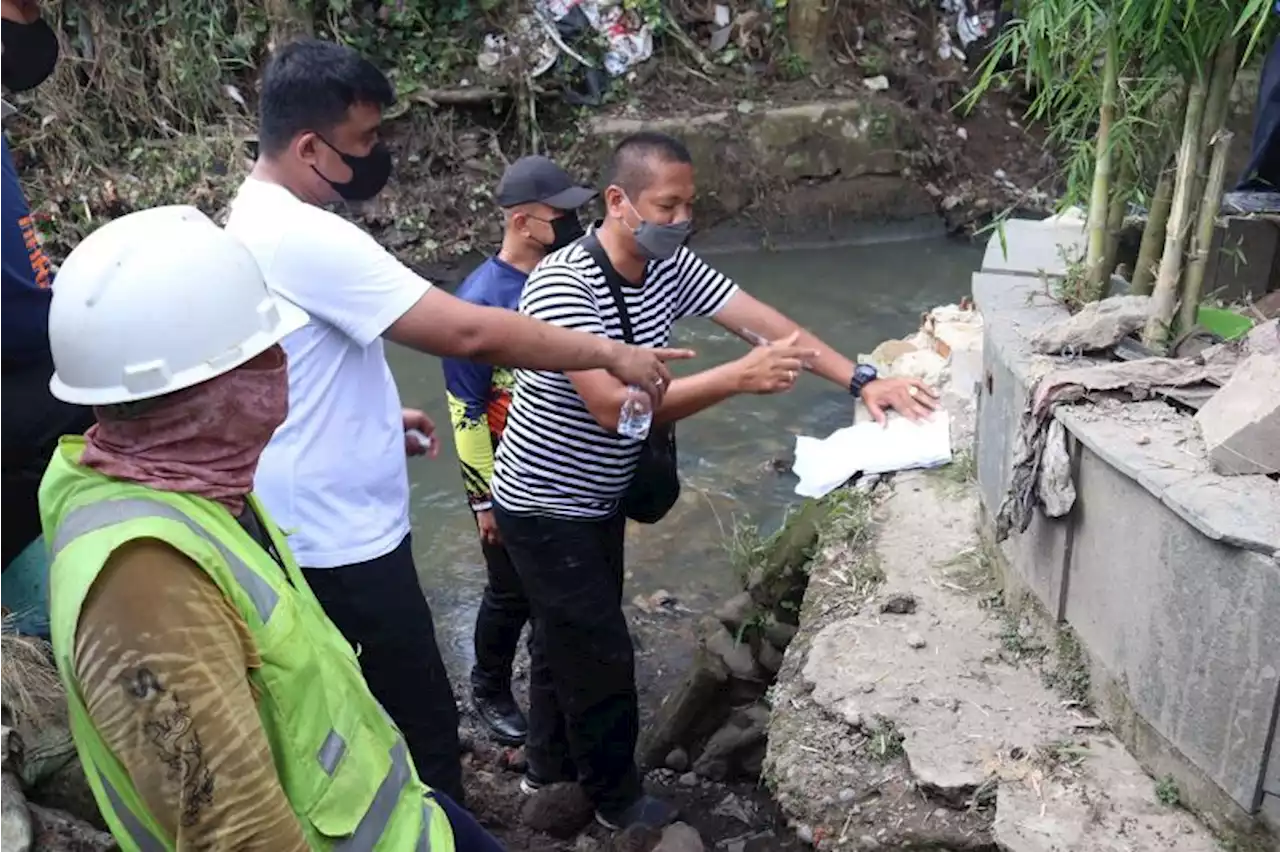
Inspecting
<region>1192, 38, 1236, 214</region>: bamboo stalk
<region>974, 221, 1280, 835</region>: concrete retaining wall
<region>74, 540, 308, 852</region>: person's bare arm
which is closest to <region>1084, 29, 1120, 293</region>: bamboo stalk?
<region>1192, 38, 1236, 214</region>: bamboo stalk

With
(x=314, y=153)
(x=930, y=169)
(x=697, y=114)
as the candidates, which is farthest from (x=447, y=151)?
(x=314, y=153)

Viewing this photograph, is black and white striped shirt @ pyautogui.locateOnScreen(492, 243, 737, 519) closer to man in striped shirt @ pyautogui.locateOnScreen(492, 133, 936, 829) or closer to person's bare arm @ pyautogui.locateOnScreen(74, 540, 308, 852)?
man in striped shirt @ pyautogui.locateOnScreen(492, 133, 936, 829)

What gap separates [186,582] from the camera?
1423 mm

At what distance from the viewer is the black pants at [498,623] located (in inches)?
160

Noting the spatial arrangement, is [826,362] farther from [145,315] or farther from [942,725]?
[145,315]

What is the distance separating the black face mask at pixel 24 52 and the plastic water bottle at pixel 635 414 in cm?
176

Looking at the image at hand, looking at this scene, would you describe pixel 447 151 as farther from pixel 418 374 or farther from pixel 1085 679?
pixel 1085 679

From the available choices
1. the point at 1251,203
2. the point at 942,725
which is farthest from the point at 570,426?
the point at 1251,203

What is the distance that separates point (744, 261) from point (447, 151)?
9.73 feet

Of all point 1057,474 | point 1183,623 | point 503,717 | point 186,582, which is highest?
point 186,582

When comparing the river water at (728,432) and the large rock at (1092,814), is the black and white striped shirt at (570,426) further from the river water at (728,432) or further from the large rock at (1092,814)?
the river water at (728,432)

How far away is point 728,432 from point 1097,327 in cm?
407

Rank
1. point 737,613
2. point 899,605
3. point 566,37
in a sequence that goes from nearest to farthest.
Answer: point 899,605, point 737,613, point 566,37

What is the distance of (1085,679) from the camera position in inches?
114
